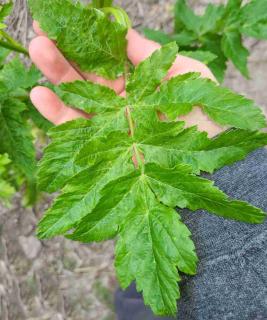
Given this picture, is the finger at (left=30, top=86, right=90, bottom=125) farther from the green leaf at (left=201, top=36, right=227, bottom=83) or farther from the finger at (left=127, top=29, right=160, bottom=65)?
the green leaf at (left=201, top=36, right=227, bottom=83)

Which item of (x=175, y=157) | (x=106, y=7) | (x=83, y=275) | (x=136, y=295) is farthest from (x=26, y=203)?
(x=175, y=157)

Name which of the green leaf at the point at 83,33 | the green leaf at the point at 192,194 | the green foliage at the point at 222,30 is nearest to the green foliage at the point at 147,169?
the green leaf at the point at 192,194

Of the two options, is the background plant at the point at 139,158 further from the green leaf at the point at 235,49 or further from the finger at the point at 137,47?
the green leaf at the point at 235,49

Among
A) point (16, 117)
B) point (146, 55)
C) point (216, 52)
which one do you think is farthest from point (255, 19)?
point (16, 117)

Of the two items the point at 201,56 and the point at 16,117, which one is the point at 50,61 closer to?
the point at 16,117

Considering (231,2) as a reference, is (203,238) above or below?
below

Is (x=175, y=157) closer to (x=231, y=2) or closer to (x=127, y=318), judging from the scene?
(x=231, y=2)
